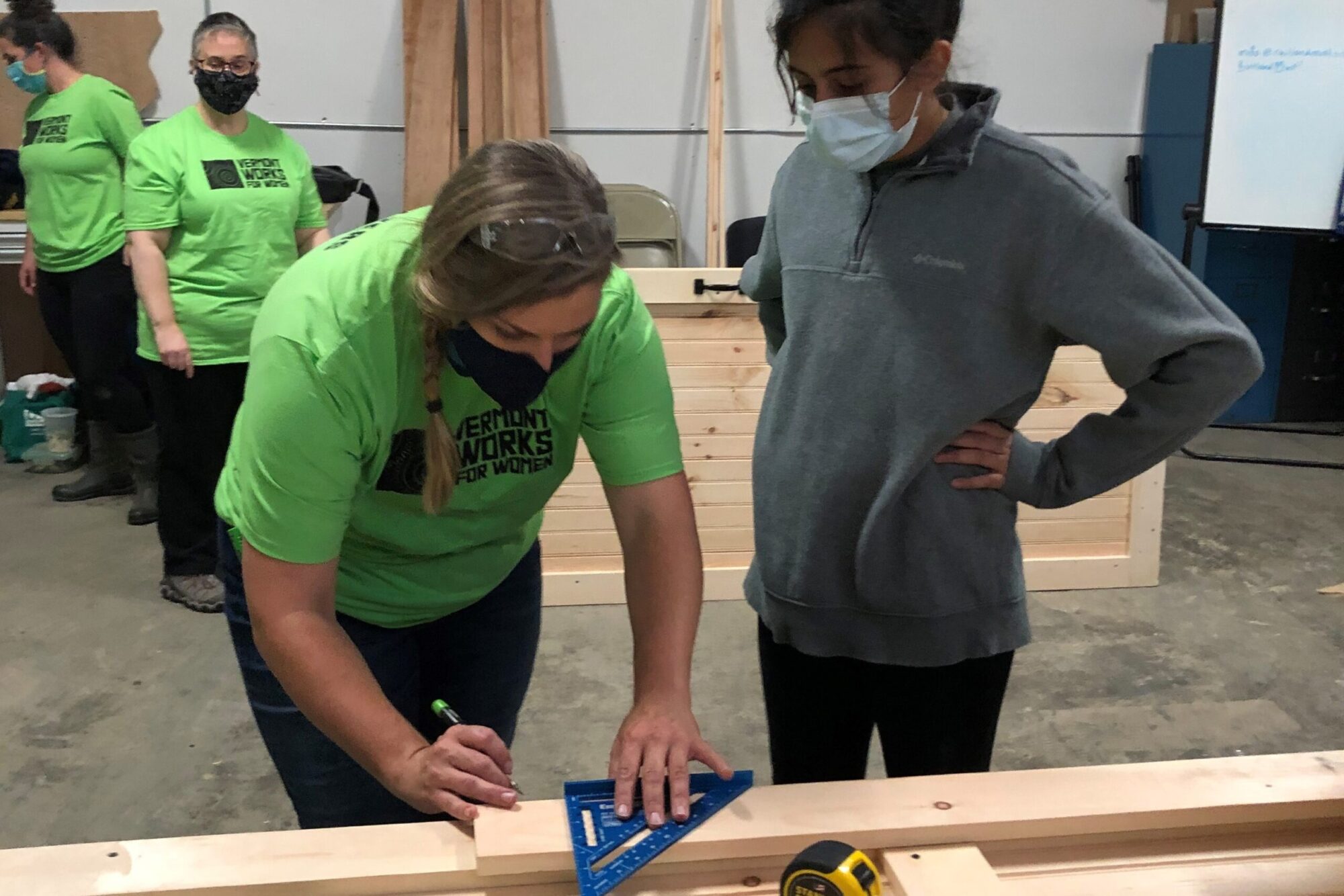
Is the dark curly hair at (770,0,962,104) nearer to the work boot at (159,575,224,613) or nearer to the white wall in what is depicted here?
the work boot at (159,575,224,613)

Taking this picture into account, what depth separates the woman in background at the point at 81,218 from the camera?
124 inches

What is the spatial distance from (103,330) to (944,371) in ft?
10.1

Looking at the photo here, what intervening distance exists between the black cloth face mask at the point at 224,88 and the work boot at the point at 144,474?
1.31m

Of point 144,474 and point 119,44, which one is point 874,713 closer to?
point 144,474

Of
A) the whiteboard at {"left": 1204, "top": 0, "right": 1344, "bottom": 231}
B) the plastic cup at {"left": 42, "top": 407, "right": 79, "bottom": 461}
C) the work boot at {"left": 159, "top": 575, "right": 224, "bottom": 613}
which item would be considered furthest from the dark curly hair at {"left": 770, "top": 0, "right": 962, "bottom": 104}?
the plastic cup at {"left": 42, "top": 407, "right": 79, "bottom": 461}

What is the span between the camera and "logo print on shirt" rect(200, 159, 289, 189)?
2.64 meters

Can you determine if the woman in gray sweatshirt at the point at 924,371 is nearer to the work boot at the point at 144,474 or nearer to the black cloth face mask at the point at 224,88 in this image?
the black cloth face mask at the point at 224,88

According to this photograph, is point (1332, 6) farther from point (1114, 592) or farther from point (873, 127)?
point (873, 127)

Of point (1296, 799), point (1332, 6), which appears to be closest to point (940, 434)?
point (1296, 799)

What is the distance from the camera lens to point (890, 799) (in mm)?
955

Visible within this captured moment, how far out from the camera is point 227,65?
2590 mm

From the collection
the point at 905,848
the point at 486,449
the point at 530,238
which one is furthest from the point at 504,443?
the point at 905,848

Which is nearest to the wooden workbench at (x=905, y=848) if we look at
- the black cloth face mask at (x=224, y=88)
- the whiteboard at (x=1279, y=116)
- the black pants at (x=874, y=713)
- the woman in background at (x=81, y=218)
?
the black pants at (x=874, y=713)

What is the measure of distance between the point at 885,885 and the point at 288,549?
1.89 ft
